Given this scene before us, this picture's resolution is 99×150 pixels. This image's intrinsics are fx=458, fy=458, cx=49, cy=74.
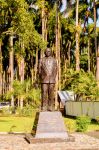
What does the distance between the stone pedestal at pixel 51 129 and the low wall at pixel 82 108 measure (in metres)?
17.2

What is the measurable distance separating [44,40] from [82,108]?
682cm

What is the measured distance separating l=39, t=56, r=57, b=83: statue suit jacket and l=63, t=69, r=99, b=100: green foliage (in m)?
28.3

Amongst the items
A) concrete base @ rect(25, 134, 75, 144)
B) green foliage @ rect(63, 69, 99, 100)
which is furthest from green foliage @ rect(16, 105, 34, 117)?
concrete base @ rect(25, 134, 75, 144)

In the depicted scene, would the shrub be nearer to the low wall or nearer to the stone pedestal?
the low wall

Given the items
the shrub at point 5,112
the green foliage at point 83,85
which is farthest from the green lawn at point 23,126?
the green foliage at point 83,85

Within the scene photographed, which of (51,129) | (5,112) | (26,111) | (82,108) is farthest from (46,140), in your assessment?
(5,112)

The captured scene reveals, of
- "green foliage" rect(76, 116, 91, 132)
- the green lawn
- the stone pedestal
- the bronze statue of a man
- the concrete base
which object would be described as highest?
the bronze statue of a man

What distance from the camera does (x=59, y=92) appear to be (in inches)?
2004

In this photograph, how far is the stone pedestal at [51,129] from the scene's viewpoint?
16.2 m

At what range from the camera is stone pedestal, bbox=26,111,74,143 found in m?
16.2

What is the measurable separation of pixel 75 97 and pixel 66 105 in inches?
168

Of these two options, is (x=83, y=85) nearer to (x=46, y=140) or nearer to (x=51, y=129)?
(x=51, y=129)

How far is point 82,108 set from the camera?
3888cm

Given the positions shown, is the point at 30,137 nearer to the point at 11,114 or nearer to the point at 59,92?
the point at 11,114
